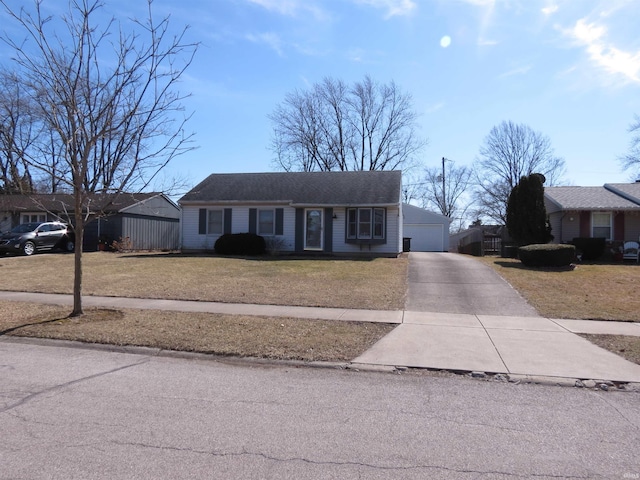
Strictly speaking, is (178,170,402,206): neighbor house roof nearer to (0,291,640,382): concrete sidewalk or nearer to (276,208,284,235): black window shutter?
(276,208,284,235): black window shutter

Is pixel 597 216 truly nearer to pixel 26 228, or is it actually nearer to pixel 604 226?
pixel 604 226

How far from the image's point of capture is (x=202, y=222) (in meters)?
23.4

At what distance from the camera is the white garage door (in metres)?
34.1

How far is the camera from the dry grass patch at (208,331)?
22.1 feet

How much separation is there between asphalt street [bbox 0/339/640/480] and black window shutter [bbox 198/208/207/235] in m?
17.6

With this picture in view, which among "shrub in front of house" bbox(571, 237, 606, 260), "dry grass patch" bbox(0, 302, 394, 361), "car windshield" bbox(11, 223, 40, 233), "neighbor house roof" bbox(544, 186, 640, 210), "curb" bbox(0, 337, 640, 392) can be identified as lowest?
"curb" bbox(0, 337, 640, 392)

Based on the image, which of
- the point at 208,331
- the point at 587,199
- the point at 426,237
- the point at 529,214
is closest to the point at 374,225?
the point at 529,214

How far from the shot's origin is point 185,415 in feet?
14.2

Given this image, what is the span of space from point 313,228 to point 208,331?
1467cm

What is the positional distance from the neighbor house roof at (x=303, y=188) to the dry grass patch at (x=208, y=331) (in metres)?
12.6

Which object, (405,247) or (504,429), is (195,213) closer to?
(405,247)

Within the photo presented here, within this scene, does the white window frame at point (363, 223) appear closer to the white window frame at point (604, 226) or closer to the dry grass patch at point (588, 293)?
the dry grass patch at point (588, 293)

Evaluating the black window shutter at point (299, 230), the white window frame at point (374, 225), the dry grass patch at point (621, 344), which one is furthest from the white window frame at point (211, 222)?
the dry grass patch at point (621, 344)

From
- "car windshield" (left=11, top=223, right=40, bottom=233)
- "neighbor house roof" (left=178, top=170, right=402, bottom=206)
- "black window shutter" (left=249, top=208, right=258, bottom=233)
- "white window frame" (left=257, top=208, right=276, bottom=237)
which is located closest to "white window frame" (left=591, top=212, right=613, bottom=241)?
"neighbor house roof" (left=178, top=170, right=402, bottom=206)
